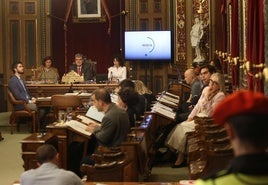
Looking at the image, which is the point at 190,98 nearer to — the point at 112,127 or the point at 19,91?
the point at 19,91

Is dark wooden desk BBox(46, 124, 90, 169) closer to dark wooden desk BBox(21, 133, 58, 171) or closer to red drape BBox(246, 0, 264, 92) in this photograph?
dark wooden desk BBox(21, 133, 58, 171)

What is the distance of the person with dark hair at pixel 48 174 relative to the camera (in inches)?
164

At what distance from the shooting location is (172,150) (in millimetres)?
8711

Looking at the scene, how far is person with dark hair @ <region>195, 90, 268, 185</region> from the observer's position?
1.81 m

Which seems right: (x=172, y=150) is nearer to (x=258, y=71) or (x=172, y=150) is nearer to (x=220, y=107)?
(x=258, y=71)

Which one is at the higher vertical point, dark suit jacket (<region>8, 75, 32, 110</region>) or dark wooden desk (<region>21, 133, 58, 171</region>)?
dark suit jacket (<region>8, 75, 32, 110</region>)

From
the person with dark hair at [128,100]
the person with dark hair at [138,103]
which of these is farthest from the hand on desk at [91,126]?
the person with dark hair at [138,103]

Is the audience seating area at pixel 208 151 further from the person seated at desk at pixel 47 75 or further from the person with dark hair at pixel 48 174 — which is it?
the person seated at desk at pixel 47 75

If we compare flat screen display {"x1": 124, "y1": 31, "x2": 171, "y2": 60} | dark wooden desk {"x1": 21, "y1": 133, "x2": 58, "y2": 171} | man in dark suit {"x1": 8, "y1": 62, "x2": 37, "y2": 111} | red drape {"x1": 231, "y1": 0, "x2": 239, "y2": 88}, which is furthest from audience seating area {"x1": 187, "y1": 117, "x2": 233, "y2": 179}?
flat screen display {"x1": 124, "y1": 31, "x2": 171, "y2": 60}

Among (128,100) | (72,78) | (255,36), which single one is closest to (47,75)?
(72,78)

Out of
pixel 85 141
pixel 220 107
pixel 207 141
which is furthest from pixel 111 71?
pixel 220 107

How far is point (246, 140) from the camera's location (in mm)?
1809

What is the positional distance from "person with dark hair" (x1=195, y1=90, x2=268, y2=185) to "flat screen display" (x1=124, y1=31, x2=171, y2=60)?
13.0 m

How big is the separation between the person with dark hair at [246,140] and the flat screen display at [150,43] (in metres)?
13.0
